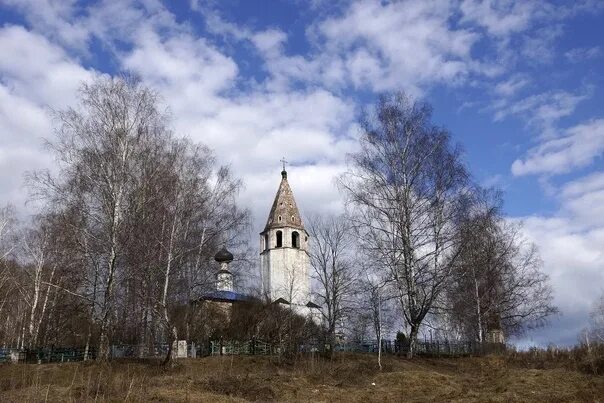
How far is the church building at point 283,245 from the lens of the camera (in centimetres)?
4828

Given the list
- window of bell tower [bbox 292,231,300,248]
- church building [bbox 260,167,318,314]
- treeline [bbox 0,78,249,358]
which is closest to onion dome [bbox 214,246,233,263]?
treeline [bbox 0,78,249,358]

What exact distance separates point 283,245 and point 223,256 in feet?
75.0

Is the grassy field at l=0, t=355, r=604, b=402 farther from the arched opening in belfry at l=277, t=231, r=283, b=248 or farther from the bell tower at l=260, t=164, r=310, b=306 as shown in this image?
the arched opening in belfry at l=277, t=231, r=283, b=248

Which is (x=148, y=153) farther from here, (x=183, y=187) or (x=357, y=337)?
(x=357, y=337)

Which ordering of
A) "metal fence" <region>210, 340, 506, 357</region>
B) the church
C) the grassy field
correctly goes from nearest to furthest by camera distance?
the grassy field → "metal fence" <region>210, 340, 506, 357</region> → the church

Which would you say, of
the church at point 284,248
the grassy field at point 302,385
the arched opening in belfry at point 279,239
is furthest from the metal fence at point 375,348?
the arched opening in belfry at point 279,239

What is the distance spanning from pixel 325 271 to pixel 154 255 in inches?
618

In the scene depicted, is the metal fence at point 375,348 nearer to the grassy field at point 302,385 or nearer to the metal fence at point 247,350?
the metal fence at point 247,350

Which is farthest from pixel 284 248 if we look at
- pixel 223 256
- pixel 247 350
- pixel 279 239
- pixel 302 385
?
pixel 302 385

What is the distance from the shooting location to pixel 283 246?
49.2m

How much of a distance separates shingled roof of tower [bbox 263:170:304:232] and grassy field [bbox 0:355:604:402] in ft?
95.3

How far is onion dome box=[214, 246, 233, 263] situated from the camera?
25.0 metres

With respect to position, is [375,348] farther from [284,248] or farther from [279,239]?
[279,239]

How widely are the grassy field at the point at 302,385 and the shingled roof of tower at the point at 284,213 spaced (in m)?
29.0
